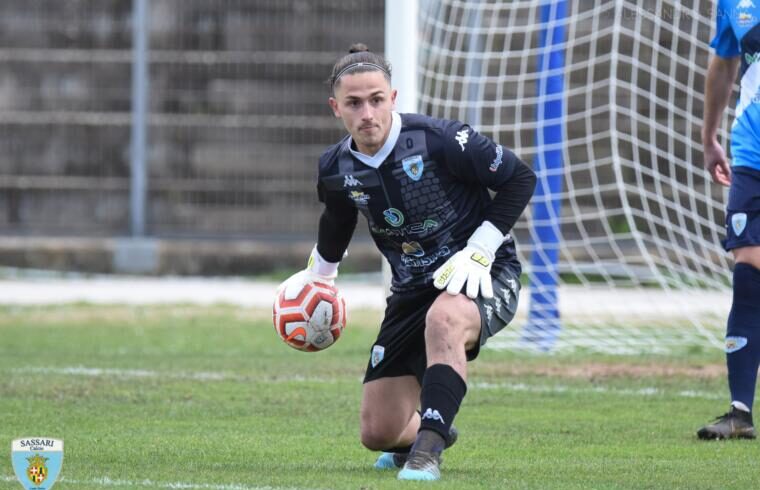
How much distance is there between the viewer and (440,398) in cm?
502

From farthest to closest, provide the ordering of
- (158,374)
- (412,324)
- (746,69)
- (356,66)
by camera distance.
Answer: (158,374) < (746,69) < (412,324) < (356,66)

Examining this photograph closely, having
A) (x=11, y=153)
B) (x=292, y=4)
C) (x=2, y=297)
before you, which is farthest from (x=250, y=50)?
(x=2, y=297)

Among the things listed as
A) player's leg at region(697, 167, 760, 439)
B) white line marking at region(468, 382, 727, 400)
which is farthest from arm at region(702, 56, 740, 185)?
white line marking at region(468, 382, 727, 400)

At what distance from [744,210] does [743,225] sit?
0.07m

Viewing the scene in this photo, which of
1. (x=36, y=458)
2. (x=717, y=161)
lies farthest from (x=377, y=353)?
(x=717, y=161)

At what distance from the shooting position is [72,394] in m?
7.71

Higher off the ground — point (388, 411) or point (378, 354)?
point (378, 354)

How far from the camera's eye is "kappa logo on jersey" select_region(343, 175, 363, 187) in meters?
5.43

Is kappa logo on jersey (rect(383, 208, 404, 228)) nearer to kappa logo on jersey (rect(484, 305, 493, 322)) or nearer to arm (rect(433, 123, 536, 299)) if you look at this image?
arm (rect(433, 123, 536, 299))

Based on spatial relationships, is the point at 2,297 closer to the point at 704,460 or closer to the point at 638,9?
the point at 638,9

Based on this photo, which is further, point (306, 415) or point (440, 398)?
point (306, 415)

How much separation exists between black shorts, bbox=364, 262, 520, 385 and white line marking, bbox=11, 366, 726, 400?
8.45 ft

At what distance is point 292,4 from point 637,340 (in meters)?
9.73

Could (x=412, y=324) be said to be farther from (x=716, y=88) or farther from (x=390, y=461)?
(x=716, y=88)
